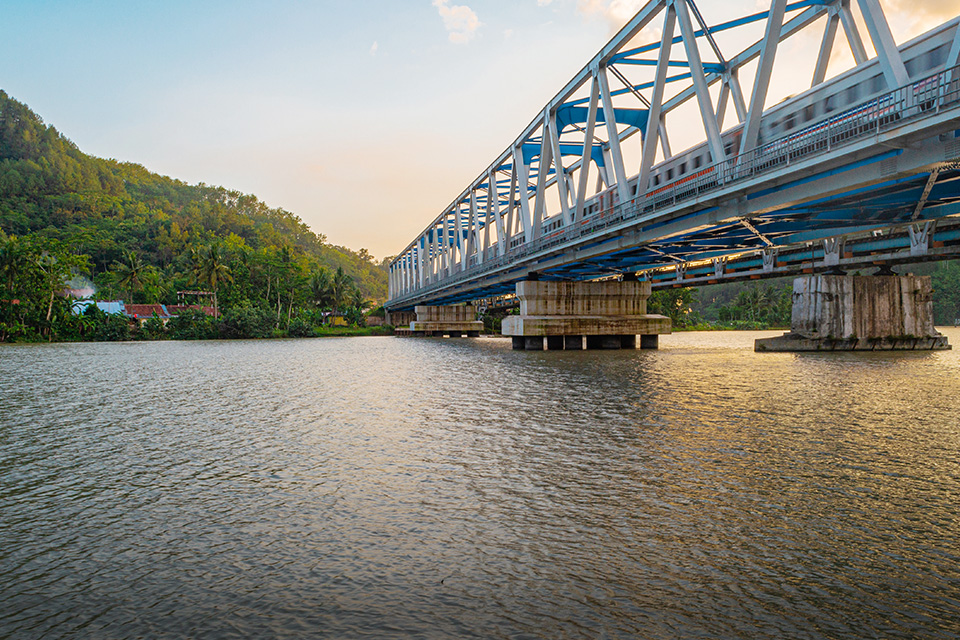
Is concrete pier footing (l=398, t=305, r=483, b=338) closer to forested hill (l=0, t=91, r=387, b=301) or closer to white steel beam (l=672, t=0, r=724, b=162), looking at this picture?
forested hill (l=0, t=91, r=387, b=301)

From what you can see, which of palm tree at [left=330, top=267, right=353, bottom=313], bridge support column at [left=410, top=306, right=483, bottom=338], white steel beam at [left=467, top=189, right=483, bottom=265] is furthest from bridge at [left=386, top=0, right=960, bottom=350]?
palm tree at [left=330, top=267, right=353, bottom=313]

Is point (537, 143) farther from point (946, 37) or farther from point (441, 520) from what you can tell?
point (441, 520)

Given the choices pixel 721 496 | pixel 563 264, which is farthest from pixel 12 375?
pixel 721 496

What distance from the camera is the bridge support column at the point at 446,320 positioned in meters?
98.7

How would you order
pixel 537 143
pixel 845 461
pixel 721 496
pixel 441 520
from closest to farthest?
pixel 441 520 → pixel 721 496 → pixel 845 461 → pixel 537 143

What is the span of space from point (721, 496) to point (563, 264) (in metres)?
30.1

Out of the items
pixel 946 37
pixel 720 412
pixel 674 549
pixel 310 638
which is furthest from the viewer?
pixel 946 37

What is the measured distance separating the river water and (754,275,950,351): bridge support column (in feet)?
82.6

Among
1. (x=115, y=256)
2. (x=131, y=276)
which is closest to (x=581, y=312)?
(x=131, y=276)

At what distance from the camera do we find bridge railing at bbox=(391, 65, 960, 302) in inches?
541

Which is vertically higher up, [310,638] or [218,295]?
[218,295]

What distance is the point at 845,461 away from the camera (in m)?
10.0

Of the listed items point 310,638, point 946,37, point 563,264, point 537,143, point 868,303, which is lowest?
point 310,638

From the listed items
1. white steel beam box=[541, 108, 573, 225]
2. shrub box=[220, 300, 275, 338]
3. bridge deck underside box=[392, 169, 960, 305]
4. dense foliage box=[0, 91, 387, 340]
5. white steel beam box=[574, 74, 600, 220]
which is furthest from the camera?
shrub box=[220, 300, 275, 338]
